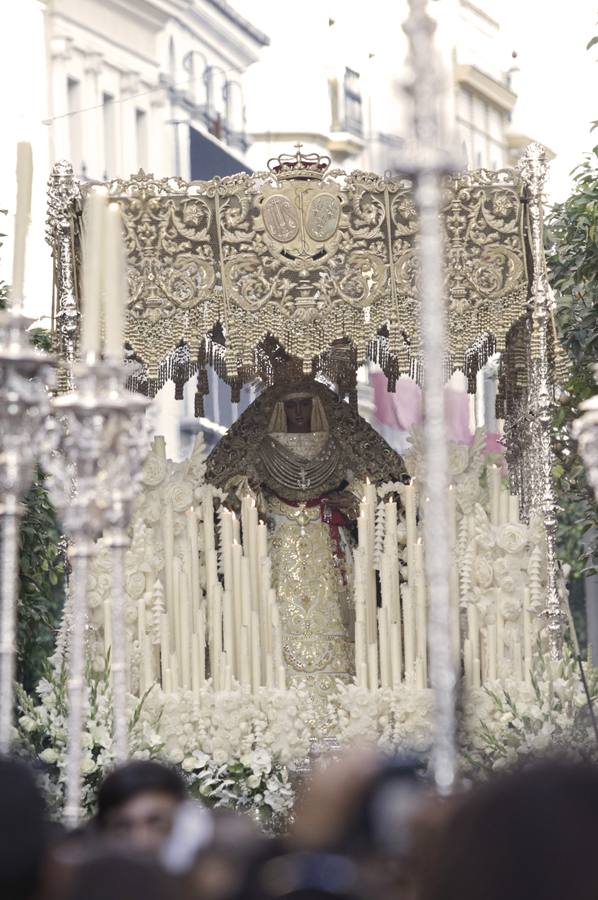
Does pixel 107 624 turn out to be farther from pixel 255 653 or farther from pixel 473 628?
pixel 473 628

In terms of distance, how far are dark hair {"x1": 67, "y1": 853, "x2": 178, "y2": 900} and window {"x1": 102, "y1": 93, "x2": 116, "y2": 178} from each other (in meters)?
20.5

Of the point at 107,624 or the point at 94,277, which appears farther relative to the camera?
the point at 107,624

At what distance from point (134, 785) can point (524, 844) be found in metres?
1.66

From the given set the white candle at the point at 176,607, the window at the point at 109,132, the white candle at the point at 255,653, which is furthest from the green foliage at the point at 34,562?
the window at the point at 109,132

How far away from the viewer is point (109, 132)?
75.6ft

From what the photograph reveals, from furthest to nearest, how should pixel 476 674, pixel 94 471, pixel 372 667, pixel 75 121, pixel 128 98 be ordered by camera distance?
pixel 128 98
pixel 75 121
pixel 372 667
pixel 476 674
pixel 94 471

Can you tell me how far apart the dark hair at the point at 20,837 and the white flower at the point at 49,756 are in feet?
18.4

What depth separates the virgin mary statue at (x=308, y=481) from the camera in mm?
10305

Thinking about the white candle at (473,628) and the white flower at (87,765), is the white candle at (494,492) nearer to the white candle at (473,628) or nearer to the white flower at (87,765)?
the white candle at (473,628)

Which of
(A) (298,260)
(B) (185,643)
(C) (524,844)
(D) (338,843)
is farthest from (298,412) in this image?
(C) (524,844)

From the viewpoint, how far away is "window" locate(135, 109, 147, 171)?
2402 cm

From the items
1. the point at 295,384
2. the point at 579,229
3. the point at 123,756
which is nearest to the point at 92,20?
the point at 579,229

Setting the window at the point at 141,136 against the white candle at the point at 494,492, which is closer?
the white candle at the point at 494,492

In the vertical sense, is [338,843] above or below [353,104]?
below
